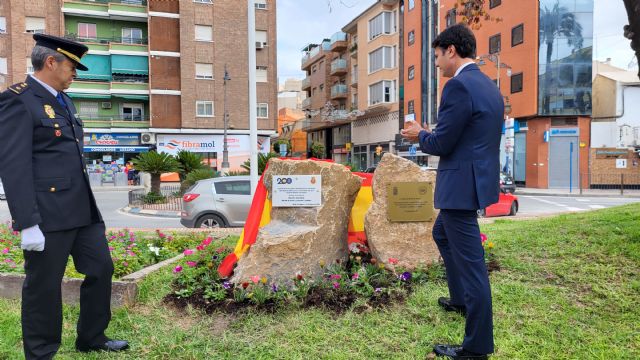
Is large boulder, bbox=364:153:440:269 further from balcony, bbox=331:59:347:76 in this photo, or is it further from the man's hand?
balcony, bbox=331:59:347:76

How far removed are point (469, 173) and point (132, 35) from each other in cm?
3971

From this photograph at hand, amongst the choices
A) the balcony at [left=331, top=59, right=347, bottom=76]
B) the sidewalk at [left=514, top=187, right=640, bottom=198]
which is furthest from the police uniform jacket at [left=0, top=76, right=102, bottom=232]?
the balcony at [left=331, top=59, right=347, bottom=76]

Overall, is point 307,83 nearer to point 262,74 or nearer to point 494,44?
point 262,74

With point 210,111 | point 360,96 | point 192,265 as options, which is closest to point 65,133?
point 192,265

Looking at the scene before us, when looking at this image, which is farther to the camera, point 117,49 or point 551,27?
point 117,49

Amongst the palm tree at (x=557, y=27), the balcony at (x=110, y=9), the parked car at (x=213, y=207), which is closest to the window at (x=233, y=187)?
the parked car at (x=213, y=207)

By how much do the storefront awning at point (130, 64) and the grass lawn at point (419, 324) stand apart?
35688mm

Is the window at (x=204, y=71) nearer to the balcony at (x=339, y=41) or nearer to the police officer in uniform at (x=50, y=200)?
the balcony at (x=339, y=41)

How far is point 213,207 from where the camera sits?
33.3ft

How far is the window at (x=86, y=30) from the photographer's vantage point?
3619 centimetres

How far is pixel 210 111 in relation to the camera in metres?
36.4

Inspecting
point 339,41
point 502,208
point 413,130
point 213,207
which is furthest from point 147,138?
point 413,130

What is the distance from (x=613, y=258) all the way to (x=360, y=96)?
41626mm

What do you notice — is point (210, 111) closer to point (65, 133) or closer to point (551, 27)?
point (551, 27)
